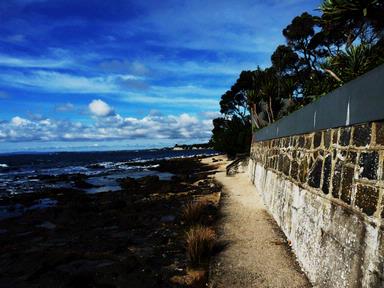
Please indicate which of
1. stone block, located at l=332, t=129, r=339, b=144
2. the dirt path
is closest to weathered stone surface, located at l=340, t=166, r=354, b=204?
stone block, located at l=332, t=129, r=339, b=144

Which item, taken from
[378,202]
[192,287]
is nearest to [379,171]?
[378,202]

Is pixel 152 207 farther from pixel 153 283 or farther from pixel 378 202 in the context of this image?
pixel 378 202

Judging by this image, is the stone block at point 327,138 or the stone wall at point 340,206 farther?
the stone block at point 327,138

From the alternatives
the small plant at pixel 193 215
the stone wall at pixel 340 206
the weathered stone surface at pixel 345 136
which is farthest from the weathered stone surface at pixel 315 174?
the small plant at pixel 193 215

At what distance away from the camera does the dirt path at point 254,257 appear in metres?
5.09

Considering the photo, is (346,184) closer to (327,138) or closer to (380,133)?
(380,133)

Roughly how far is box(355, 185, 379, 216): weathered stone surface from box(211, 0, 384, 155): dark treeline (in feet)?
19.6

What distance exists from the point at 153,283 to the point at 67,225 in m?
7.73

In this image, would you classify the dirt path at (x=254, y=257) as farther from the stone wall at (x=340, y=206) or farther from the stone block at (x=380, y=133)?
the stone block at (x=380, y=133)

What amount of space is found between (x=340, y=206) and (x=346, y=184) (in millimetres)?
255

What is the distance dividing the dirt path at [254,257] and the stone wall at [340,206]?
0.87 ft

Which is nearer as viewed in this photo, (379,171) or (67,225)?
(379,171)

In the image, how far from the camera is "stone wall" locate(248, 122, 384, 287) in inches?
117

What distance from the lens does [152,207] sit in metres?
15.1
